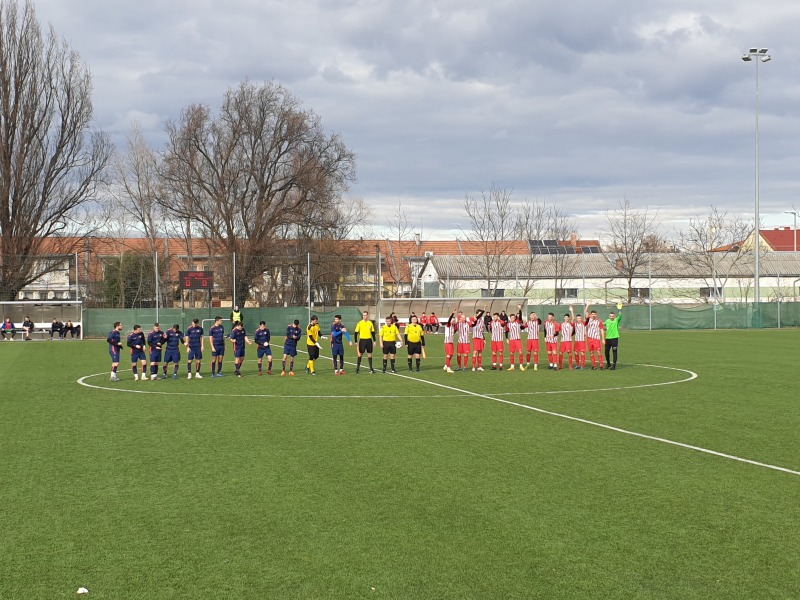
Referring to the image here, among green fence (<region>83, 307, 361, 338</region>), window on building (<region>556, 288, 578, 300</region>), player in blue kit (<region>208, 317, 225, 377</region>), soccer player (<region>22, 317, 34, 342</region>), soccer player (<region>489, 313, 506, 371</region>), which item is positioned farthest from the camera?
window on building (<region>556, 288, 578, 300</region>)

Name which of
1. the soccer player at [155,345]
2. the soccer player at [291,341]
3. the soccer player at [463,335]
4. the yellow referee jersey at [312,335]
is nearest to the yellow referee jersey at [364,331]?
the yellow referee jersey at [312,335]

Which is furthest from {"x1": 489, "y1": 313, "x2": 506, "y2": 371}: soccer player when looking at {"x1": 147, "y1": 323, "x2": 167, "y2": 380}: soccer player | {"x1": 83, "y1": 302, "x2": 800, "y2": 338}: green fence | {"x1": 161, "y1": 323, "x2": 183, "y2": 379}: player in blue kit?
{"x1": 83, "y1": 302, "x2": 800, "y2": 338}: green fence

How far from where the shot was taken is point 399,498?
28.2ft

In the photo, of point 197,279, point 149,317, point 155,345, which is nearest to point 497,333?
point 155,345

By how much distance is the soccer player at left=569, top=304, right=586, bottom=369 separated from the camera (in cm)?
2538

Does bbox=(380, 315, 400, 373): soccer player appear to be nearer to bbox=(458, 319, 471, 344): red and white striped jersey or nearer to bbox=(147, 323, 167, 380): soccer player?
bbox=(458, 319, 471, 344): red and white striped jersey

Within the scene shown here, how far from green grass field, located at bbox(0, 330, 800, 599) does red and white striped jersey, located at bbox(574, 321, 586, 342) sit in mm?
7750

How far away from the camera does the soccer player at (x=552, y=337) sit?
985 inches

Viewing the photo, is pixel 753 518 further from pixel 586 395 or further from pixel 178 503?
pixel 586 395

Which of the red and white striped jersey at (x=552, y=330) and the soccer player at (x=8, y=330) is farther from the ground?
the red and white striped jersey at (x=552, y=330)

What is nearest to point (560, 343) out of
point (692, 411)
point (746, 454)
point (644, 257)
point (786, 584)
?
point (692, 411)

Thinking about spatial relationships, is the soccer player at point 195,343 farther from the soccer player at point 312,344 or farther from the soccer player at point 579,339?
the soccer player at point 579,339

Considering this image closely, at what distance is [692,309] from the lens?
55.8m

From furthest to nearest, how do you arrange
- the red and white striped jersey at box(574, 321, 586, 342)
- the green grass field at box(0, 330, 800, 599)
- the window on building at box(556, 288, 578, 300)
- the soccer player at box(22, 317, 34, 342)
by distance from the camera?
the window on building at box(556, 288, 578, 300), the soccer player at box(22, 317, 34, 342), the red and white striped jersey at box(574, 321, 586, 342), the green grass field at box(0, 330, 800, 599)
